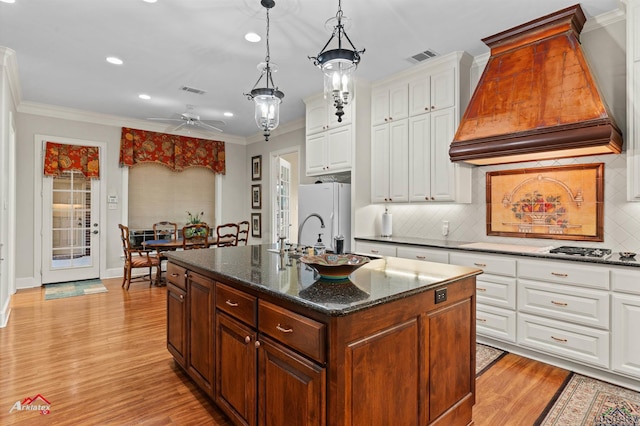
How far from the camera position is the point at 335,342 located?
1.29 meters

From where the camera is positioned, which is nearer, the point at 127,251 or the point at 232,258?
the point at 232,258

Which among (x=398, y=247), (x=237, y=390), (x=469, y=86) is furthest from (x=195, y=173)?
(x=237, y=390)

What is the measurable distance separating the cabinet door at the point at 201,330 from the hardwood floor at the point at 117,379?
189mm

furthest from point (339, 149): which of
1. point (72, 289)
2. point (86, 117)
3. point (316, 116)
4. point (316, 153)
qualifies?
point (72, 289)

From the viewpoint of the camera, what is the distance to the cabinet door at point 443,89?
3652 millimetres

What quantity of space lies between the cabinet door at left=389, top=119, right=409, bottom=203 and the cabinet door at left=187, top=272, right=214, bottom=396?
8.66 feet

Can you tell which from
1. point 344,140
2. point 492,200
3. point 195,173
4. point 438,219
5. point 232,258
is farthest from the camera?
point 195,173

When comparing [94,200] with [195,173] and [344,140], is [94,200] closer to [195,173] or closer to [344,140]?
[195,173]

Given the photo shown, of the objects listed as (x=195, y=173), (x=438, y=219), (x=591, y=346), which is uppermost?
(x=195, y=173)

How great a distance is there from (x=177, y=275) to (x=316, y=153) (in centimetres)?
282

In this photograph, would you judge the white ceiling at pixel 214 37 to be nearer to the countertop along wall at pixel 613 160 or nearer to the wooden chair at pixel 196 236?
the countertop along wall at pixel 613 160

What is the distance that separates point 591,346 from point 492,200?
159 centimetres

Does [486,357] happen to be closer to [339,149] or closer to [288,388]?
[288,388]

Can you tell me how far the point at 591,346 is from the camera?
260cm
